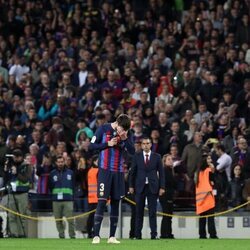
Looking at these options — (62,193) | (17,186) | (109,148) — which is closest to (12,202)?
(17,186)

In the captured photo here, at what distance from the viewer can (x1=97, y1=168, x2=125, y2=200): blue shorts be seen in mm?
24062

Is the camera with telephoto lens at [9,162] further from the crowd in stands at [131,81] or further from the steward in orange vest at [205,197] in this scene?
the steward in orange vest at [205,197]

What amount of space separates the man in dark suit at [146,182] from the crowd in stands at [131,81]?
11.5 feet

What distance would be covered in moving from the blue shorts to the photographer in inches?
258

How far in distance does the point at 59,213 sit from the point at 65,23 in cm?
1073

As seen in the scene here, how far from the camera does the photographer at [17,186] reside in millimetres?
30359

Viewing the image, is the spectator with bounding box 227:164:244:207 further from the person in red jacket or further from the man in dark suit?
the man in dark suit

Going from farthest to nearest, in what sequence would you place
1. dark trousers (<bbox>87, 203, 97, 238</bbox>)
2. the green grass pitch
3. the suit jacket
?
dark trousers (<bbox>87, 203, 97, 238</bbox>), the suit jacket, the green grass pitch

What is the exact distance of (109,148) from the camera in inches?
947

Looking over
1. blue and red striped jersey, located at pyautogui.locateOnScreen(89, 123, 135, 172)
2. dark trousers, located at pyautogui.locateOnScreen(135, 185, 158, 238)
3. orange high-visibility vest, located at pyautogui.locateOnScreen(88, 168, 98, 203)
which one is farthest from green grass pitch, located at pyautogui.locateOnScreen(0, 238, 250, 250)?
orange high-visibility vest, located at pyautogui.locateOnScreen(88, 168, 98, 203)

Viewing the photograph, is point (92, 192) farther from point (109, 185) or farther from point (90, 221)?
point (109, 185)

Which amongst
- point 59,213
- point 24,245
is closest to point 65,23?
point 59,213

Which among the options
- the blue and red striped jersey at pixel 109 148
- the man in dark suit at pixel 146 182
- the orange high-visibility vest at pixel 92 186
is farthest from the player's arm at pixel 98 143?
the orange high-visibility vest at pixel 92 186

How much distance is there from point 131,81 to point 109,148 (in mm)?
11830
